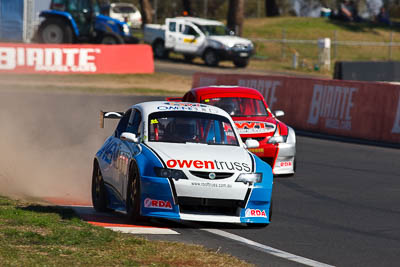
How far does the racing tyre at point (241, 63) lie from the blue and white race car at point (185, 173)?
34.3m

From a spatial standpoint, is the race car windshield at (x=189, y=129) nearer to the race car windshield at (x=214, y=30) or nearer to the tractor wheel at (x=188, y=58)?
the race car windshield at (x=214, y=30)

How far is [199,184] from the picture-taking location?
974cm

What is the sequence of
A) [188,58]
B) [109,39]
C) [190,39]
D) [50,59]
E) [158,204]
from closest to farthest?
[158,204]
[50,59]
[109,39]
[190,39]
[188,58]

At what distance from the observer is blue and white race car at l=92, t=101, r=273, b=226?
9758 mm

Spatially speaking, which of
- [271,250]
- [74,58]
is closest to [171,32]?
[74,58]

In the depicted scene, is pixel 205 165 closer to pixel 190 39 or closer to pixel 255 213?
pixel 255 213

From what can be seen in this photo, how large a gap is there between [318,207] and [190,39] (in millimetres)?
34208

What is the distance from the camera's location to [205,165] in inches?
388

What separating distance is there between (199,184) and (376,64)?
2510 cm

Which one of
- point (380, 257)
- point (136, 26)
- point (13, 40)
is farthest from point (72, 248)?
point (136, 26)

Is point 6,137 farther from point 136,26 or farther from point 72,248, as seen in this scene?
point 136,26

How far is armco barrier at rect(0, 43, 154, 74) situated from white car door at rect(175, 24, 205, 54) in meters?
5.59

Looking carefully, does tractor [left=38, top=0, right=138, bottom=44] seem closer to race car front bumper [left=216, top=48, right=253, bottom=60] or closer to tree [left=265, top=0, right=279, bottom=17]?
race car front bumper [left=216, top=48, right=253, bottom=60]

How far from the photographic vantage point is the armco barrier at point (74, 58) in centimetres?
3725
